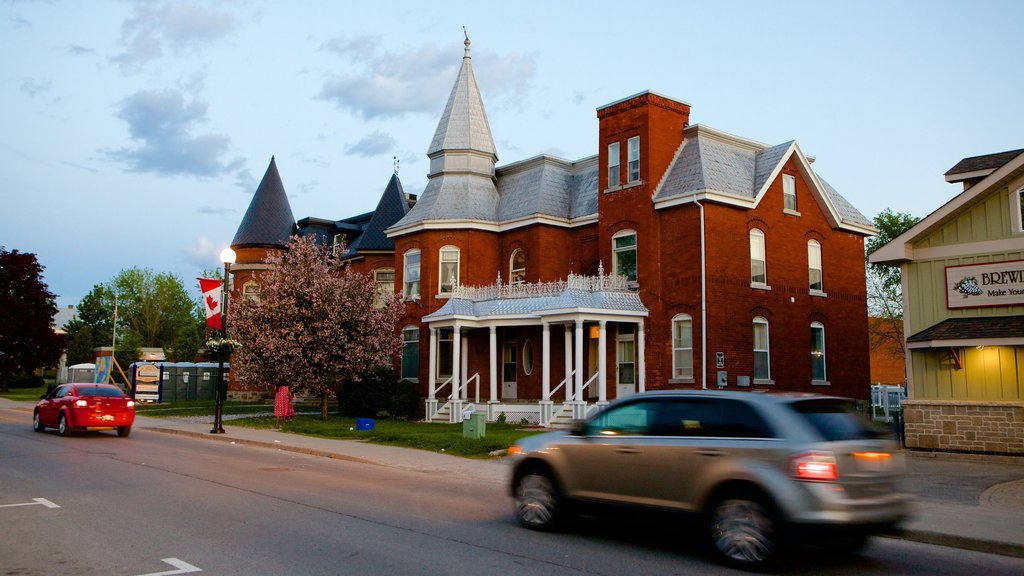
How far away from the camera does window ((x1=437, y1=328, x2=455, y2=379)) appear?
111 ft

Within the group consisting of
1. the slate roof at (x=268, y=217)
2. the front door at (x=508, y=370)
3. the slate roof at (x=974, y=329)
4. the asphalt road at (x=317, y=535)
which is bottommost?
the asphalt road at (x=317, y=535)

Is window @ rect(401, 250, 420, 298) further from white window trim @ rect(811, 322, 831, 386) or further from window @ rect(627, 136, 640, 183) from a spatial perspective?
white window trim @ rect(811, 322, 831, 386)

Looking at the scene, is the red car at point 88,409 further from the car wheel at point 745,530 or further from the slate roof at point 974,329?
the slate roof at point 974,329

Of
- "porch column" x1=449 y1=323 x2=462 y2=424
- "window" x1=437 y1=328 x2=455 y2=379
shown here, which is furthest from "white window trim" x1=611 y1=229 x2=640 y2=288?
"window" x1=437 y1=328 x2=455 y2=379

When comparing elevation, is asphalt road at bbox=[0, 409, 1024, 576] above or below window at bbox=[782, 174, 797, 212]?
below

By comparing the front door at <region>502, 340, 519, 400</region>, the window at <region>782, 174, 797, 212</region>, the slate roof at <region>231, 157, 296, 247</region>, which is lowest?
the front door at <region>502, 340, 519, 400</region>

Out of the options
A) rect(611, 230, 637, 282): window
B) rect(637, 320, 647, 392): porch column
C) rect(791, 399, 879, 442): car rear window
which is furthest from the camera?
rect(611, 230, 637, 282): window

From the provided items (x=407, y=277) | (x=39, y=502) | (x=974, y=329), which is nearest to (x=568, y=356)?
(x=407, y=277)

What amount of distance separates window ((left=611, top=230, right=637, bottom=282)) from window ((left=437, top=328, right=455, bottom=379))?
8.18 m

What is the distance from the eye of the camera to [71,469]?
15.4 m

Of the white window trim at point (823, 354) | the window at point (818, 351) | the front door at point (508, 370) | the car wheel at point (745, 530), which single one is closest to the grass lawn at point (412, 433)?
the front door at point (508, 370)

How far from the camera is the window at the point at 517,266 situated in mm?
32375

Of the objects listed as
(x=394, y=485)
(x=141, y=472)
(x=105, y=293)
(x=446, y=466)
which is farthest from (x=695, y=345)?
(x=105, y=293)

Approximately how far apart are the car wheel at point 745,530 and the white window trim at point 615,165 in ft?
69.9
